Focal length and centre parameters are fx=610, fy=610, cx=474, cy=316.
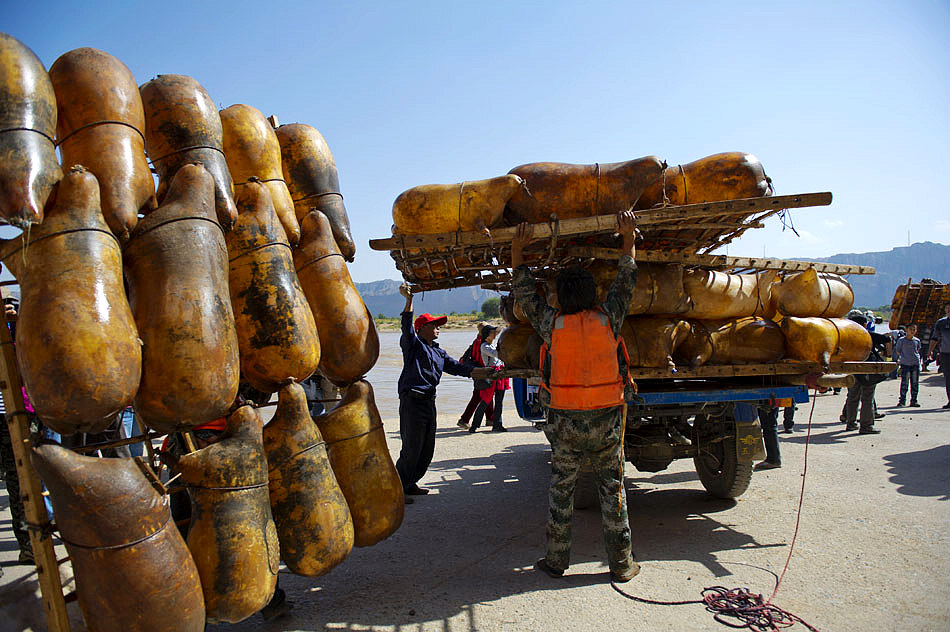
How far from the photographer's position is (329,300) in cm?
350

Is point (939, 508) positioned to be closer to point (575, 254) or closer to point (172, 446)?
point (575, 254)

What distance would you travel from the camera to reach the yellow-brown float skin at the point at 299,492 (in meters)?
3.04

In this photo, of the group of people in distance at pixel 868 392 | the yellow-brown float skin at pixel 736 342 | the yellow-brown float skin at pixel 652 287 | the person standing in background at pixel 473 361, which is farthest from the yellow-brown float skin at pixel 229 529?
the person standing in background at pixel 473 361

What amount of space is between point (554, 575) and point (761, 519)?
2142 mm

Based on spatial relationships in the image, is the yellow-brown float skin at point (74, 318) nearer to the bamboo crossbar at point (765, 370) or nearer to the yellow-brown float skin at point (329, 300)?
the yellow-brown float skin at point (329, 300)

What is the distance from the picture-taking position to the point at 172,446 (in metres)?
3.48

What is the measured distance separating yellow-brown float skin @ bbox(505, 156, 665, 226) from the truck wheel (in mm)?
2338

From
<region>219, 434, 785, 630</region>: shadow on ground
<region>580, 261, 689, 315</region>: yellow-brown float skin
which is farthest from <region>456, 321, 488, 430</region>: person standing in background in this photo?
<region>580, 261, 689, 315</region>: yellow-brown float skin

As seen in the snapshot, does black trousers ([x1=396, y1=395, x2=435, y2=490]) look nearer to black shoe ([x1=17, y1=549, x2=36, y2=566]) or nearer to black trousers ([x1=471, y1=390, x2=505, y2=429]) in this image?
black shoe ([x1=17, y1=549, x2=36, y2=566])

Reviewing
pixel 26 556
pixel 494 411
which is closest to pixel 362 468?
pixel 26 556

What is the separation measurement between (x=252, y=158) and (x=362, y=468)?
1854mm

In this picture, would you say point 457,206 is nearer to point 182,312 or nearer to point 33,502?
point 182,312

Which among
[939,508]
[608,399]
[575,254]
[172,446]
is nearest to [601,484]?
[608,399]

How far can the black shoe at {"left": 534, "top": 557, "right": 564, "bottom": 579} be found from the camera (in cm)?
389
